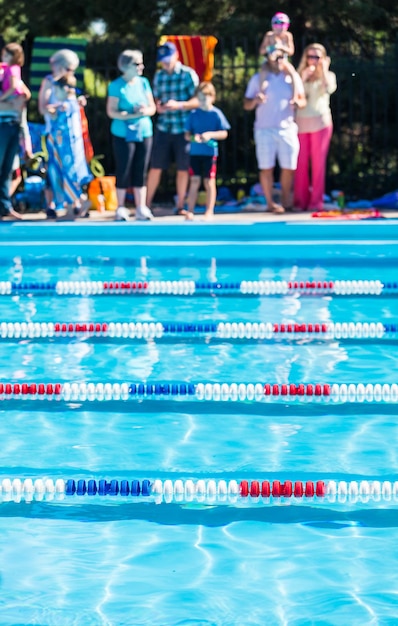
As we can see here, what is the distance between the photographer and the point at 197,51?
13.1m

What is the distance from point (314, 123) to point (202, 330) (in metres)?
5.05

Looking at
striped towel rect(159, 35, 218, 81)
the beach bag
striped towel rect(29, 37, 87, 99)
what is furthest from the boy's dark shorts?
striped towel rect(29, 37, 87, 99)

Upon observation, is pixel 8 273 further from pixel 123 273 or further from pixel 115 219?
pixel 115 219

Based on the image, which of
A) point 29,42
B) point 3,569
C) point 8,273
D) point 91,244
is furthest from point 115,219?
point 3,569

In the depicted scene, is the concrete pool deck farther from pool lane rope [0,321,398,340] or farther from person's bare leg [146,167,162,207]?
pool lane rope [0,321,398,340]

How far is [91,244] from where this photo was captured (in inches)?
415

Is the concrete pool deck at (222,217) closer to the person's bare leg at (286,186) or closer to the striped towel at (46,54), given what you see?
the person's bare leg at (286,186)

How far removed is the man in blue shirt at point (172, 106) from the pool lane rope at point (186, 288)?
274 centimetres

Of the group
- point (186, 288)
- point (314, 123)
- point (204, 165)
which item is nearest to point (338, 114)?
point (314, 123)

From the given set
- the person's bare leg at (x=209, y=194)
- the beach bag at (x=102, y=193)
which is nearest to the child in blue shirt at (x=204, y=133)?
the person's bare leg at (x=209, y=194)

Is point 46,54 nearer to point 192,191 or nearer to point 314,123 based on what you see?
point 192,191

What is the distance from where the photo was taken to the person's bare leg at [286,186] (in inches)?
469

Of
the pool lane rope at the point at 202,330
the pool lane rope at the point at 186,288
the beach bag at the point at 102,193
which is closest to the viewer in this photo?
the pool lane rope at the point at 202,330

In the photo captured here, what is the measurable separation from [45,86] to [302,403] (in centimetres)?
635
